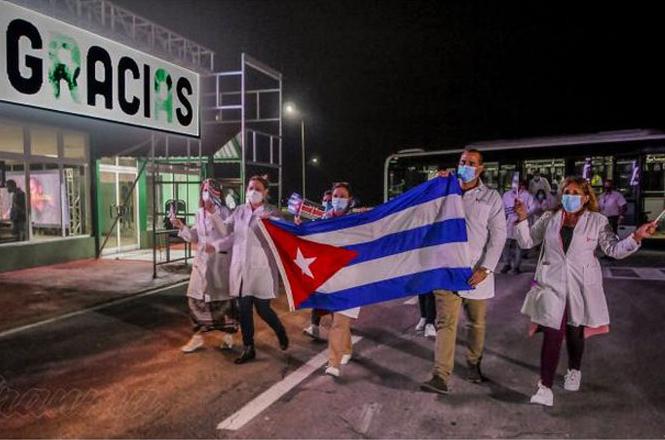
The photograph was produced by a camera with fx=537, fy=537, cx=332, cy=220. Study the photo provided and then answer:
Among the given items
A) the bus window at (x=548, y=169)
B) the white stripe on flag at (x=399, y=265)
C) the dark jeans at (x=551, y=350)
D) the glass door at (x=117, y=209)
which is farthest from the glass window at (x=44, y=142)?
the bus window at (x=548, y=169)

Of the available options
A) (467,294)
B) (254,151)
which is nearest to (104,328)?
(467,294)

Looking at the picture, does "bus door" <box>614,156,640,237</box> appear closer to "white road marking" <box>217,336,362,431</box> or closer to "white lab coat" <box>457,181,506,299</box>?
"white lab coat" <box>457,181,506,299</box>

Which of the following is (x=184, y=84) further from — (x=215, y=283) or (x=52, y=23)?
(x=215, y=283)

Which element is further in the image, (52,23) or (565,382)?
(52,23)

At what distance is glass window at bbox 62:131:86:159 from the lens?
1331 cm

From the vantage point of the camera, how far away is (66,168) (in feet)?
43.9

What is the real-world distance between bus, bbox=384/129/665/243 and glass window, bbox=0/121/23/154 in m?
12.9

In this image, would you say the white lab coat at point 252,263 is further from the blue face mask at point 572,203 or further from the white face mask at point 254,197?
the blue face mask at point 572,203

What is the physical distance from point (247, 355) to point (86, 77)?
592 centimetres

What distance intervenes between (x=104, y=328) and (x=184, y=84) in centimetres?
579

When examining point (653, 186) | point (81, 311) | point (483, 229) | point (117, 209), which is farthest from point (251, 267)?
point (653, 186)

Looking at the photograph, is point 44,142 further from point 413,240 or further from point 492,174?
point 492,174

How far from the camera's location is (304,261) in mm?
5152

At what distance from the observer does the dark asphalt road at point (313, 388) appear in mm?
3965
